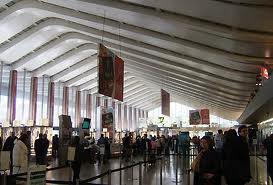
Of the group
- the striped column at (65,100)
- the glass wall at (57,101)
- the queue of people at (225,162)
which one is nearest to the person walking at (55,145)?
the glass wall at (57,101)

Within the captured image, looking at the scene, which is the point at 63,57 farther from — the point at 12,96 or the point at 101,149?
the point at 101,149

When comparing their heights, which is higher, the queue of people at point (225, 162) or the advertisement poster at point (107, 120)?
the advertisement poster at point (107, 120)

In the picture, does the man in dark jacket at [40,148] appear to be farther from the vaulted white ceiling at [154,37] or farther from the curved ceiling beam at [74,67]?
the curved ceiling beam at [74,67]

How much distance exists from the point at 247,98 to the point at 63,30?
584 inches

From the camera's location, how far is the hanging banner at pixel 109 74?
11.1 meters

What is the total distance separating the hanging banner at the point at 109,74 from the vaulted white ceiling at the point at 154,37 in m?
2.52

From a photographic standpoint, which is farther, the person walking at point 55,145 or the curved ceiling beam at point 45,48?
the curved ceiling beam at point 45,48

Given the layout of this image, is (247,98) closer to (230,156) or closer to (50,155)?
(50,155)

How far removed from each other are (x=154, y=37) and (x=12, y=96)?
15447mm

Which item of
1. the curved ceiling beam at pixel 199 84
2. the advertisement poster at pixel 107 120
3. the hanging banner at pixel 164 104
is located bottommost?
the advertisement poster at pixel 107 120

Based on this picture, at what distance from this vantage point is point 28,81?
30672 mm

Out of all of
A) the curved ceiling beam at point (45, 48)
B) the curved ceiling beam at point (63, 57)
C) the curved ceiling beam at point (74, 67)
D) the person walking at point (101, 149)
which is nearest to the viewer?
the person walking at point (101, 149)

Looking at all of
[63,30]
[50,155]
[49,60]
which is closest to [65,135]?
[50,155]

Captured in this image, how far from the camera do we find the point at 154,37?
16875 millimetres
